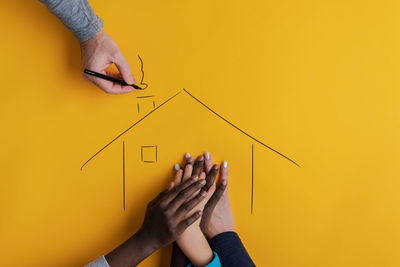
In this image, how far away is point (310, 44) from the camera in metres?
0.76

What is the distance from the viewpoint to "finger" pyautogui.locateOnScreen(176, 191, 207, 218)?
71 centimetres

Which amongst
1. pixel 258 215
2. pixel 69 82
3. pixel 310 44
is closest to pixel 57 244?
pixel 69 82

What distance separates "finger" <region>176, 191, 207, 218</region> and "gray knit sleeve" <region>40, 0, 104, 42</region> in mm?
495

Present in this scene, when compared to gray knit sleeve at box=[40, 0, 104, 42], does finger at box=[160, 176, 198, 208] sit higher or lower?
lower

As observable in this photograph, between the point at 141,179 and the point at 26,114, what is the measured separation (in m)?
0.38

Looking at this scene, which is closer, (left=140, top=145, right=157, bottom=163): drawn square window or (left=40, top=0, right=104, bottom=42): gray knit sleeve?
(left=40, top=0, right=104, bottom=42): gray knit sleeve

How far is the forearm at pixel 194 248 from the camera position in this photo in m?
0.76

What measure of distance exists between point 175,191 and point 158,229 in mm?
101

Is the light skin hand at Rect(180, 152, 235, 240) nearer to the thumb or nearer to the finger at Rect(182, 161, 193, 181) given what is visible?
the finger at Rect(182, 161, 193, 181)

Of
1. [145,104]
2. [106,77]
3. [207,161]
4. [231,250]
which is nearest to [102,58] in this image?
[106,77]

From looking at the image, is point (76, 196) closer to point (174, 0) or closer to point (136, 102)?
point (136, 102)

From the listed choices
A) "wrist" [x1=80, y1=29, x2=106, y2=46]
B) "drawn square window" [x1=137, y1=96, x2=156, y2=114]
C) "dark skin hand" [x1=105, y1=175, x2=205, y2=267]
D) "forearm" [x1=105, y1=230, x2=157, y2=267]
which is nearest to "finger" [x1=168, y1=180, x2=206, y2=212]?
"dark skin hand" [x1=105, y1=175, x2=205, y2=267]

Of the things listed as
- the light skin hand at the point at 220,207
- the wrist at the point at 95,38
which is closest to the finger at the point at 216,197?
the light skin hand at the point at 220,207

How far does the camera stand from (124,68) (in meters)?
0.75
